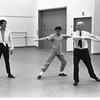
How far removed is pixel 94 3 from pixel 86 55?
7.38 m

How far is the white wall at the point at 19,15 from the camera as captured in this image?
711 inches

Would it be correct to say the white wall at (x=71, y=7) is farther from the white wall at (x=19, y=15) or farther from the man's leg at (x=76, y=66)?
the man's leg at (x=76, y=66)

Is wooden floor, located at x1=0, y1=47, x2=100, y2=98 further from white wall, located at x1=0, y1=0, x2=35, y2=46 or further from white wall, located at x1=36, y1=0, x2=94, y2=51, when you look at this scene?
white wall, located at x1=0, y1=0, x2=35, y2=46

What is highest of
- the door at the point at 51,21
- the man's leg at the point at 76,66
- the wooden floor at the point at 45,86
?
the door at the point at 51,21

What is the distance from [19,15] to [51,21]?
269cm

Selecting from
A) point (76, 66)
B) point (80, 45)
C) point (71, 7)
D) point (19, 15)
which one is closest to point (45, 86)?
point (76, 66)

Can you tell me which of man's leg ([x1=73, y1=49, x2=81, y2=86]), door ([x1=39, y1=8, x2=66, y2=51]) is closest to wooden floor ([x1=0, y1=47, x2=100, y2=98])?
man's leg ([x1=73, y1=49, x2=81, y2=86])

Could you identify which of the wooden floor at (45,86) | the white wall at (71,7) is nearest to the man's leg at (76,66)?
the wooden floor at (45,86)

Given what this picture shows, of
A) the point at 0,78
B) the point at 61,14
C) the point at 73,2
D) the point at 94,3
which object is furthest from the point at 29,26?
the point at 0,78

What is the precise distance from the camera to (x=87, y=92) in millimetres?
6281

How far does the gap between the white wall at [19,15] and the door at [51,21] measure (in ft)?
3.81

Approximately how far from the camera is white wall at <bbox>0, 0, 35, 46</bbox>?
1806 centimetres

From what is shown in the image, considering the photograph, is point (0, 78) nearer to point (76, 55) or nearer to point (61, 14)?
point (76, 55)

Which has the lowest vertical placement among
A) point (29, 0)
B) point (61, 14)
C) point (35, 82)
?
point (35, 82)
